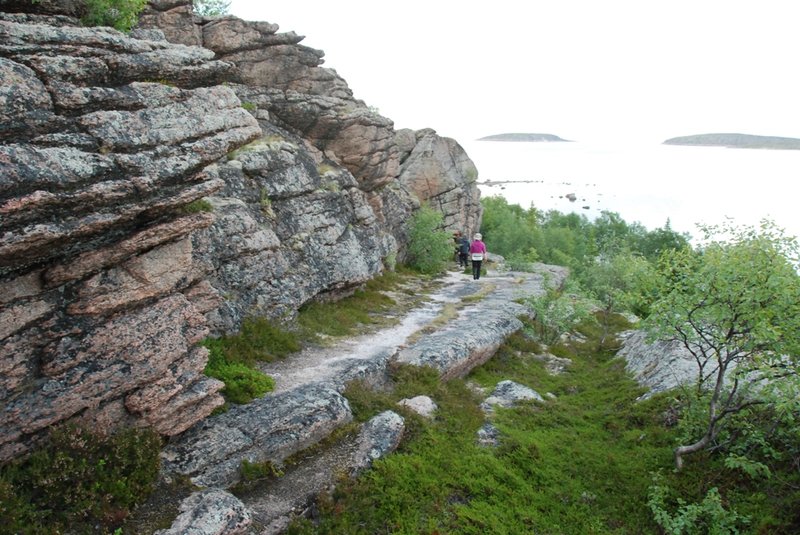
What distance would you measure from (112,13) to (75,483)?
14.5 metres

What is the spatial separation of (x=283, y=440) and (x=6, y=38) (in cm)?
1148

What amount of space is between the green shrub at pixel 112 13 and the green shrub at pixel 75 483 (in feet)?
41.9

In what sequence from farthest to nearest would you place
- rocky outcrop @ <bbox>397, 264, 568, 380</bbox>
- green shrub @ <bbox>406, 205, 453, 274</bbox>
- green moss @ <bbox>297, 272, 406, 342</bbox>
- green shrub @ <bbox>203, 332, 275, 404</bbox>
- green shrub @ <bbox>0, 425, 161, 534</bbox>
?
green shrub @ <bbox>406, 205, 453, 274</bbox> → green moss @ <bbox>297, 272, 406, 342</bbox> → rocky outcrop @ <bbox>397, 264, 568, 380</bbox> → green shrub @ <bbox>203, 332, 275, 404</bbox> → green shrub @ <bbox>0, 425, 161, 534</bbox>

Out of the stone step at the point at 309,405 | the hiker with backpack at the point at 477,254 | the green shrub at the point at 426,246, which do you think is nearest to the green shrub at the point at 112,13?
the stone step at the point at 309,405

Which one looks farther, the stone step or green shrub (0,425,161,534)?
the stone step

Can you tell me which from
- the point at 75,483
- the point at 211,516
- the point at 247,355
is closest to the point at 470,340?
the point at 247,355

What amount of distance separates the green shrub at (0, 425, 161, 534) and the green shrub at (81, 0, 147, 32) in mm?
12762

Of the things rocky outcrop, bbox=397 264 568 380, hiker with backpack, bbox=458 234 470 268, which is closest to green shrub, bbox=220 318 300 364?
rocky outcrop, bbox=397 264 568 380

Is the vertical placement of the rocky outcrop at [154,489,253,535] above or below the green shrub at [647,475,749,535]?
above

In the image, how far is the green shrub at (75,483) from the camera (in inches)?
A: 374

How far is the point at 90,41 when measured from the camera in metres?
12.3

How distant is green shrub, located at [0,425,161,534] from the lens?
9492 mm

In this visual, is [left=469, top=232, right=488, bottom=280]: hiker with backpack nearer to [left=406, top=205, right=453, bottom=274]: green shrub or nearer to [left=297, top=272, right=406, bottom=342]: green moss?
[left=406, top=205, right=453, bottom=274]: green shrub

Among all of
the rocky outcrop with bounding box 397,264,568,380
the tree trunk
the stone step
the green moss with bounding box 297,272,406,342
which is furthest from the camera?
the green moss with bounding box 297,272,406,342
